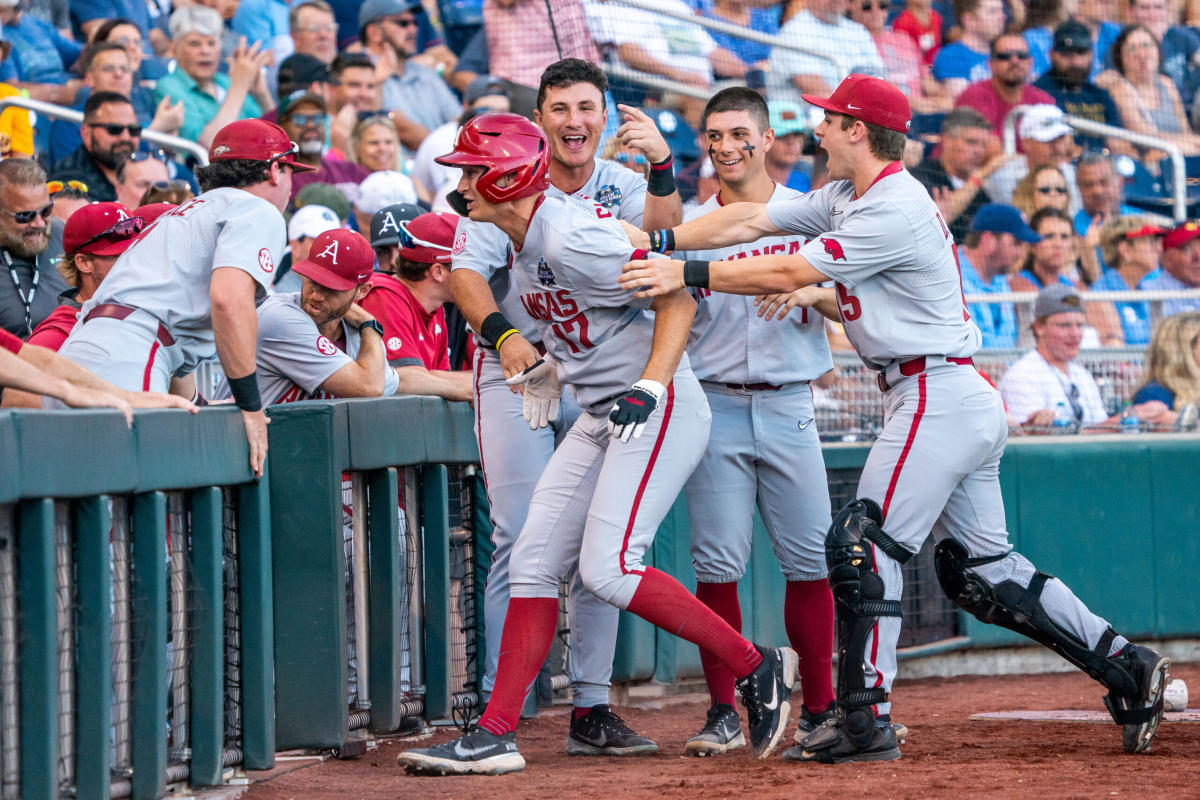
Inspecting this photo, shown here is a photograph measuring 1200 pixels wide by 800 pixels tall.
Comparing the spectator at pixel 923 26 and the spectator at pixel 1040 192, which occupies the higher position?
the spectator at pixel 923 26

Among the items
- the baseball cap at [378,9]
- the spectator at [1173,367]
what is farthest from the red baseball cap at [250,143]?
the baseball cap at [378,9]

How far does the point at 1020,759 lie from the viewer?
4410 millimetres

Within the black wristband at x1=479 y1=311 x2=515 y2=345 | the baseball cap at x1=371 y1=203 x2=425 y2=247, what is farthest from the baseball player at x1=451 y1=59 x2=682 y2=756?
the baseball cap at x1=371 y1=203 x2=425 y2=247

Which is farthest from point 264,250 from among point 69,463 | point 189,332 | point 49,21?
point 49,21

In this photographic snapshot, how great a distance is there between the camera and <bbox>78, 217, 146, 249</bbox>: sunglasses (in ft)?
16.5

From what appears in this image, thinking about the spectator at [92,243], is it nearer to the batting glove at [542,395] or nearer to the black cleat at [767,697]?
the batting glove at [542,395]

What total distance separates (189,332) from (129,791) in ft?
5.22

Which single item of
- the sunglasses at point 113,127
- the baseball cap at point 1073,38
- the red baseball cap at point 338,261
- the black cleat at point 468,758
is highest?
the baseball cap at point 1073,38

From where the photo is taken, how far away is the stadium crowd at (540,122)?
5770 mm

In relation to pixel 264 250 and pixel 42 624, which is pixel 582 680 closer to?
pixel 264 250

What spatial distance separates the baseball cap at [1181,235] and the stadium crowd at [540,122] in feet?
0.08

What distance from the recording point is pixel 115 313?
4.53 m

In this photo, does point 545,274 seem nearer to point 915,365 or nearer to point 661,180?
point 661,180

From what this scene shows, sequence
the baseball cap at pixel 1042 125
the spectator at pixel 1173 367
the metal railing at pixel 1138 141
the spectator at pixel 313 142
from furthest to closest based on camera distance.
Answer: the baseball cap at pixel 1042 125, the metal railing at pixel 1138 141, the spectator at pixel 313 142, the spectator at pixel 1173 367
